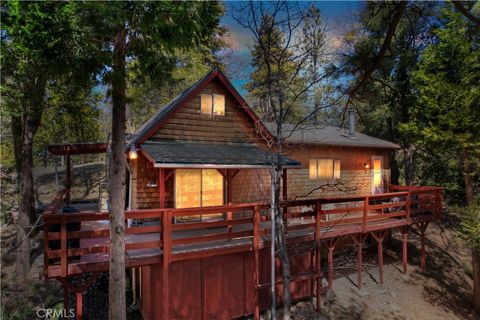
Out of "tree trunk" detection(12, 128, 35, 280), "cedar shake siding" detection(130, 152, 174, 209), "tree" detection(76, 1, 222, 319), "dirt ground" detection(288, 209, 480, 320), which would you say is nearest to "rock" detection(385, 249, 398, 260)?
"dirt ground" detection(288, 209, 480, 320)

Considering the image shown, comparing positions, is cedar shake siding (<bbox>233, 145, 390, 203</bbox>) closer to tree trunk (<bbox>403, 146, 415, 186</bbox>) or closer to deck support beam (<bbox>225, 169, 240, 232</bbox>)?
deck support beam (<bbox>225, 169, 240, 232</bbox>)

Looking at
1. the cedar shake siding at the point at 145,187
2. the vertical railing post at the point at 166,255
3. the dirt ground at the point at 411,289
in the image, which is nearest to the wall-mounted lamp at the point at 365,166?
the dirt ground at the point at 411,289

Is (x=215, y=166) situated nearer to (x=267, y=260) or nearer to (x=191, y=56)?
(x=267, y=260)

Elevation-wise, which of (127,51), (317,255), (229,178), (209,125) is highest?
(127,51)

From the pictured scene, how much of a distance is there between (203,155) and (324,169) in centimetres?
701

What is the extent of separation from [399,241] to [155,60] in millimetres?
13889

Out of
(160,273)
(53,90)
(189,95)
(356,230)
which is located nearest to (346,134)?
(356,230)

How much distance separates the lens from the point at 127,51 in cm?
520

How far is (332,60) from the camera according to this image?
6.74m

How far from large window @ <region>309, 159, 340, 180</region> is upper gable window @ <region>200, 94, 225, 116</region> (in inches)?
199

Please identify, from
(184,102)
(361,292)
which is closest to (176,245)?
(184,102)

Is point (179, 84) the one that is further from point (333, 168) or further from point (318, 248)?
point (318, 248)

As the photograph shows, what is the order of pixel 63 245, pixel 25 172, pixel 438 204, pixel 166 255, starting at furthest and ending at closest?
pixel 438 204, pixel 25 172, pixel 166 255, pixel 63 245

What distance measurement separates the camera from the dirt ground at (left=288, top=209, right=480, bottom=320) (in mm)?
9234
